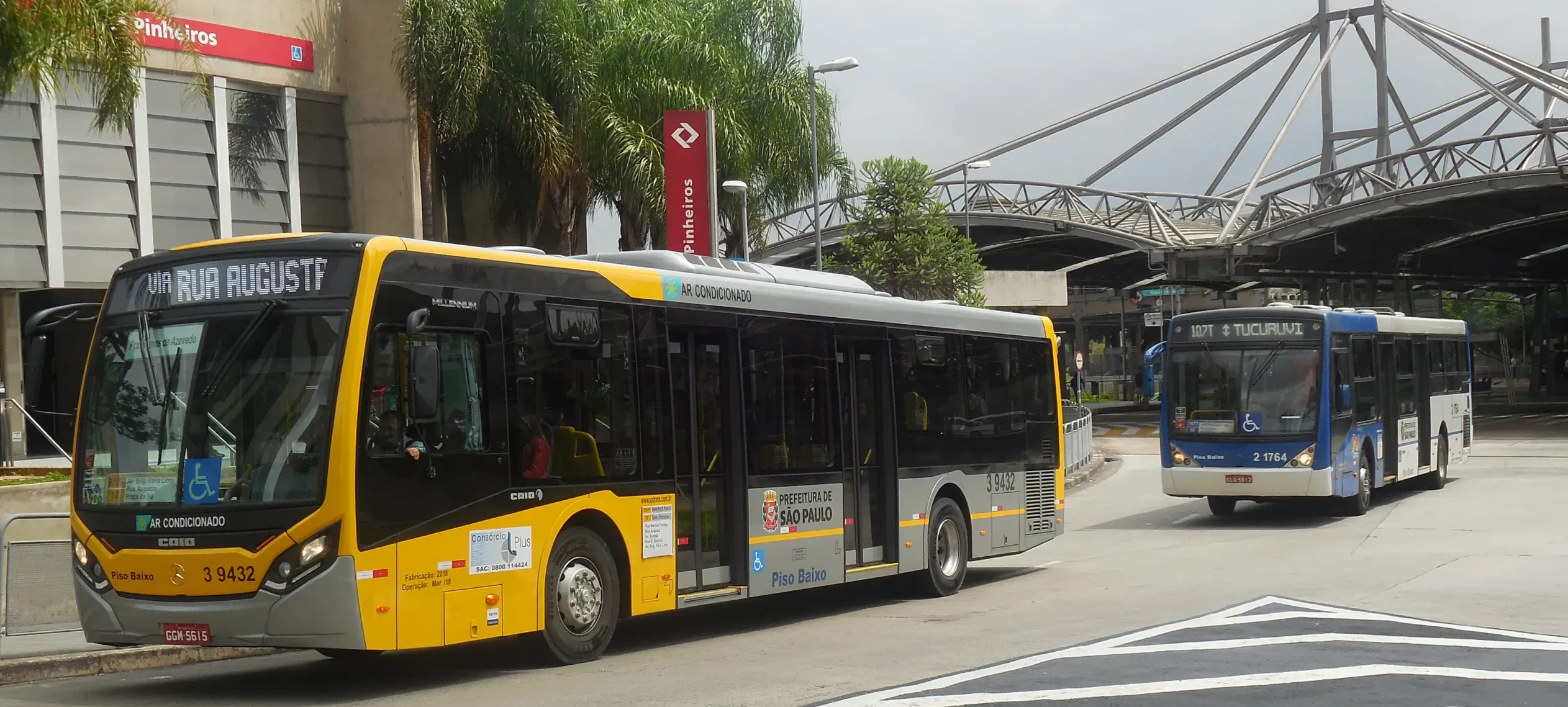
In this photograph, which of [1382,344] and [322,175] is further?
[322,175]

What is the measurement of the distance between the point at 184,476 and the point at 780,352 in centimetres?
522

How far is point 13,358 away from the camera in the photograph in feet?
87.0

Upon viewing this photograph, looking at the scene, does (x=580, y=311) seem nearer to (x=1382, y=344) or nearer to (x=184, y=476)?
(x=184, y=476)

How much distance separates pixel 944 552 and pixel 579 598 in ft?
18.7

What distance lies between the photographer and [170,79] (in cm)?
2688

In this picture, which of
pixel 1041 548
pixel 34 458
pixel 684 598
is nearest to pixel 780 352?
pixel 684 598

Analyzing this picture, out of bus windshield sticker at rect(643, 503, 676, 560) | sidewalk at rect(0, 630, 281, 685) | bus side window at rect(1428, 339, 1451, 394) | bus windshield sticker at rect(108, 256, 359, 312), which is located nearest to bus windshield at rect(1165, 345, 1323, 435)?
bus side window at rect(1428, 339, 1451, 394)

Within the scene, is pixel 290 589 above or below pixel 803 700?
above

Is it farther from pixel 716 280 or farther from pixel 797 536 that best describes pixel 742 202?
pixel 716 280

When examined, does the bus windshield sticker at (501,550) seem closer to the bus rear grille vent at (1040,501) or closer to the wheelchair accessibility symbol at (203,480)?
the wheelchair accessibility symbol at (203,480)

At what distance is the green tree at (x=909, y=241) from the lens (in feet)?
130

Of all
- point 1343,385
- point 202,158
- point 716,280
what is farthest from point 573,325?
point 202,158

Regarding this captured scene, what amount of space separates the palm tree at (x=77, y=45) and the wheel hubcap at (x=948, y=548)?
9.70 metres

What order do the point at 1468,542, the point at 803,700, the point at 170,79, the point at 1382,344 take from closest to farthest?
the point at 803,700 < the point at 1468,542 < the point at 1382,344 < the point at 170,79
